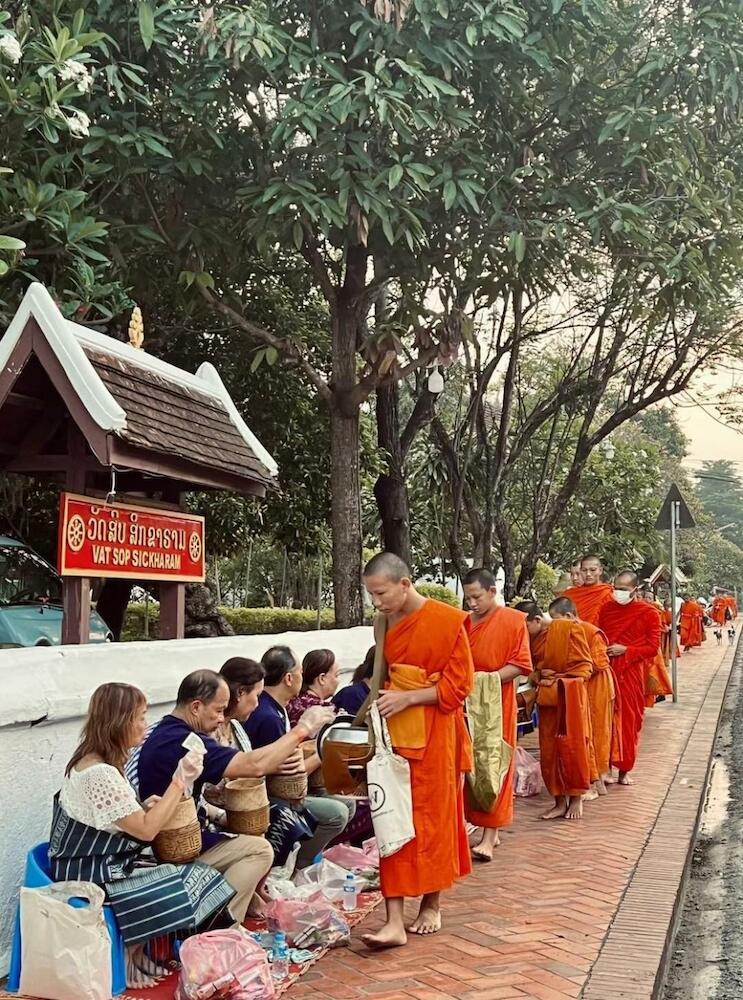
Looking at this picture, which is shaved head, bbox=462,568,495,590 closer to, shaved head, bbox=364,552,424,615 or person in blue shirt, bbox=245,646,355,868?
person in blue shirt, bbox=245,646,355,868

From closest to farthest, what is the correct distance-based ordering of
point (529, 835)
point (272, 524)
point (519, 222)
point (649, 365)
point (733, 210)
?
point (529, 835)
point (519, 222)
point (733, 210)
point (272, 524)
point (649, 365)

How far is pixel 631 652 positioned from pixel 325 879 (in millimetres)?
5312

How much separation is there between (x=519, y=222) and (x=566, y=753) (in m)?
4.77

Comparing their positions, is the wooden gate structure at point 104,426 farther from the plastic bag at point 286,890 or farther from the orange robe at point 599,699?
the orange robe at point 599,699

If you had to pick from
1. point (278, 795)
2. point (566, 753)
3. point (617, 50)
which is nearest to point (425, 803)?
point (278, 795)

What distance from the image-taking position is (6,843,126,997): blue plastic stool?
4527mm

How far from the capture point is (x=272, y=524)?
15.2 meters

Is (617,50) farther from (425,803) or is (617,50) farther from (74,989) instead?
(74,989)

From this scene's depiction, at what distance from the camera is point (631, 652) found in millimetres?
10820

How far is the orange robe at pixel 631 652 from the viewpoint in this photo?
10430mm

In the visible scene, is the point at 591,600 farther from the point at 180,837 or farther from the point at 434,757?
the point at 180,837

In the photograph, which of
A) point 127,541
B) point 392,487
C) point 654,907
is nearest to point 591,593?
point 392,487

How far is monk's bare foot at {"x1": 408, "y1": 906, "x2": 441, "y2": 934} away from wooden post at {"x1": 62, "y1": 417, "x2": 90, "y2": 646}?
7.39 feet

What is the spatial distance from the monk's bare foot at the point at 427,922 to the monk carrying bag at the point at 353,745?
679 mm
